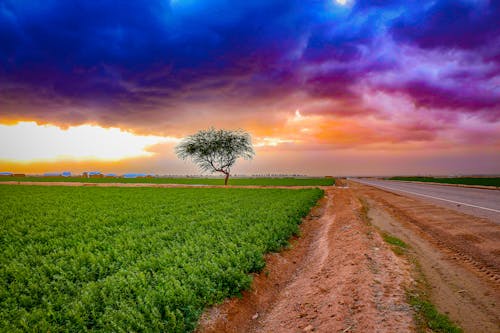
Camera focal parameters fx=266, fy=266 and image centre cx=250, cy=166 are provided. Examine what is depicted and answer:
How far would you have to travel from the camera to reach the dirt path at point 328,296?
465 centimetres

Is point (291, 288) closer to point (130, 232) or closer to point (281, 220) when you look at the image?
point (281, 220)

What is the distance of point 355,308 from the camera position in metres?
4.98

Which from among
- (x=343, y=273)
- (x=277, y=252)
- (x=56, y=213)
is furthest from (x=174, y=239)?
(x=56, y=213)

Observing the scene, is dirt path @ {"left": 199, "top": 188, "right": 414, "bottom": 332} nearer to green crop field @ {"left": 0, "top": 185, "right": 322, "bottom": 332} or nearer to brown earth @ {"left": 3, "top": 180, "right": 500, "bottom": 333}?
brown earth @ {"left": 3, "top": 180, "right": 500, "bottom": 333}

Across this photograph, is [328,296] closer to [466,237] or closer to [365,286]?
[365,286]

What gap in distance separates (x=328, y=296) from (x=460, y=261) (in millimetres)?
4191

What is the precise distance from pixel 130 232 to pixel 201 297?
6662mm

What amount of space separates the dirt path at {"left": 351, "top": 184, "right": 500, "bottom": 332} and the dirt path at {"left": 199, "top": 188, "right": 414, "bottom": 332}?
0.74m

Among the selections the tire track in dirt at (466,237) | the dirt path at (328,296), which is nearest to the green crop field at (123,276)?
the dirt path at (328,296)

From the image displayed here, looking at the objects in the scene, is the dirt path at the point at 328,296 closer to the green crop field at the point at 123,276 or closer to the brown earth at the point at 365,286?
the brown earth at the point at 365,286

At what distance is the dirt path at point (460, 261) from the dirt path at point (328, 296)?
29.0 inches

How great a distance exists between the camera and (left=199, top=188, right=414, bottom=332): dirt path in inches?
183

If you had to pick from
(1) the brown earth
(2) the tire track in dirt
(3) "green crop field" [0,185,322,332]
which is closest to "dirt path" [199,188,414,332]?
(1) the brown earth

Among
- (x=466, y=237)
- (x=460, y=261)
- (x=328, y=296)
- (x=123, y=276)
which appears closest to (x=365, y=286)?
(x=328, y=296)
